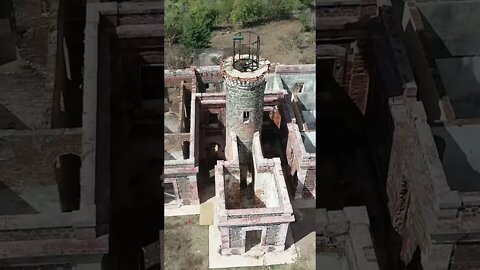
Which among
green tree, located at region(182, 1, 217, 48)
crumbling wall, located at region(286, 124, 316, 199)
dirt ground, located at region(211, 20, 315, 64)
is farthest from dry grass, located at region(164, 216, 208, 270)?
green tree, located at region(182, 1, 217, 48)

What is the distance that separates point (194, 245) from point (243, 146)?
2.02 meters

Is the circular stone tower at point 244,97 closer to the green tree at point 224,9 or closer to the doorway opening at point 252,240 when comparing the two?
the doorway opening at point 252,240

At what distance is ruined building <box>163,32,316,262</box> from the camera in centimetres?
1255

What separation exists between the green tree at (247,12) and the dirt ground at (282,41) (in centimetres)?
26

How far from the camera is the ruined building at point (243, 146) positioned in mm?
12555

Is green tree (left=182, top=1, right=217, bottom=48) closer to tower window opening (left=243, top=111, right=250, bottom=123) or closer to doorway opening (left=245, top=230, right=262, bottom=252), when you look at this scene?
tower window opening (left=243, top=111, right=250, bottom=123)

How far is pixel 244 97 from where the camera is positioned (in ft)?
42.1

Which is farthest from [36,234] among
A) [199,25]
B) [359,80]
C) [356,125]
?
[199,25]

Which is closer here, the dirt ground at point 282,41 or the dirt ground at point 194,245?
the dirt ground at point 194,245

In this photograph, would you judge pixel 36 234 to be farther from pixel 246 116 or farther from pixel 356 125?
pixel 356 125

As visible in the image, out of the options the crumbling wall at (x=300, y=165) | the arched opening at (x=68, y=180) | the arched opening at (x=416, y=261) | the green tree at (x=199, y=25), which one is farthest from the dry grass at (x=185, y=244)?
the green tree at (x=199, y=25)

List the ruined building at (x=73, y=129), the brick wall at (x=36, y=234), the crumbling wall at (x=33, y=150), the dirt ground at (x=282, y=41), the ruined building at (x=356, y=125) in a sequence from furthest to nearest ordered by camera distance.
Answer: the dirt ground at (x=282, y=41) → the crumbling wall at (x=33, y=150) → the ruined building at (x=356, y=125) → the ruined building at (x=73, y=129) → the brick wall at (x=36, y=234)

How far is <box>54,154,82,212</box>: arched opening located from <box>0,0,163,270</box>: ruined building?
0.02 m

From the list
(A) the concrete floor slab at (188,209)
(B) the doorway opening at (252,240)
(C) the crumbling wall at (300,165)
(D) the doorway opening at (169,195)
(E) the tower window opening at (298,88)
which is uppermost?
(E) the tower window opening at (298,88)
